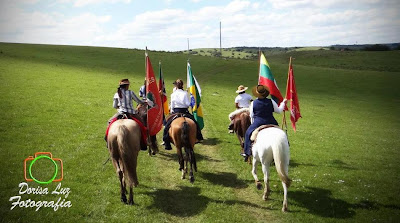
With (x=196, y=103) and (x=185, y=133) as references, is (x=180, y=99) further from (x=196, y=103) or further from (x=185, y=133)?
(x=185, y=133)

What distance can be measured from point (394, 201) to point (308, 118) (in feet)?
67.7

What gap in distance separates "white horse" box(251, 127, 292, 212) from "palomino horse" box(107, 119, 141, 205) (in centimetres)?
474

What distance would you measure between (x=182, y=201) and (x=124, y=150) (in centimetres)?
301

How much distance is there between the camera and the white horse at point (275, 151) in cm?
954

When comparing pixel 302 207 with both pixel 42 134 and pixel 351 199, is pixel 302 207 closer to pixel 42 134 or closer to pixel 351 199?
pixel 351 199

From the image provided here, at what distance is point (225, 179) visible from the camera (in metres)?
12.9

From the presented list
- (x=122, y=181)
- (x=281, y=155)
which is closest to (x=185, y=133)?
(x=122, y=181)

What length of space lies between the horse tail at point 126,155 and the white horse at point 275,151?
477cm

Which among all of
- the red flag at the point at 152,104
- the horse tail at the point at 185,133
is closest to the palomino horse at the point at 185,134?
the horse tail at the point at 185,133

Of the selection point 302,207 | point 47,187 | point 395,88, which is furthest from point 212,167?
point 395,88

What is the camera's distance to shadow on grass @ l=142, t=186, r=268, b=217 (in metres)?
9.97

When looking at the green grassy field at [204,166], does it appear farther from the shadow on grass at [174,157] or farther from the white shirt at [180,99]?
the white shirt at [180,99]

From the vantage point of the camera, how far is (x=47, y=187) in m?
11.1

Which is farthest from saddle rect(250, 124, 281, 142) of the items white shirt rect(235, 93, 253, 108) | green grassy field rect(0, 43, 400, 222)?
white shirt rect(235, 93, 253, 108)
